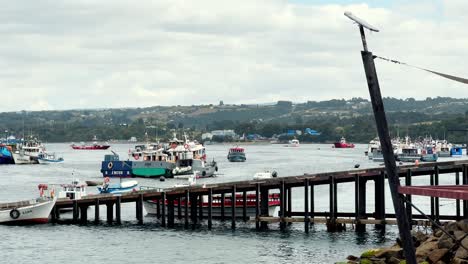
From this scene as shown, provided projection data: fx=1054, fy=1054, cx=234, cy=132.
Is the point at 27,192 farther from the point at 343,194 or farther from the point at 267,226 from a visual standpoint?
the point at 267,226

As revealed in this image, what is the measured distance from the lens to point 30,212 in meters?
87.9

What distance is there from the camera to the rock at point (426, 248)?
1799 inches

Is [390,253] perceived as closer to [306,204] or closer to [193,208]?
[306,204]

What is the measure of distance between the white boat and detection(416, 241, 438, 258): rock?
155 ft

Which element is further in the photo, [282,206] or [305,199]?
[282,206]

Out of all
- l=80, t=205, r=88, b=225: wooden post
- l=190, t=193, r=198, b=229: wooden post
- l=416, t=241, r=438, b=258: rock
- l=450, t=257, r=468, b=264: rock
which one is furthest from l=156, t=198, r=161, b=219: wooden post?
l=450, t=257, r=468, b=264: rock

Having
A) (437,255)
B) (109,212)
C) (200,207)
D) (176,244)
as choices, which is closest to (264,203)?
(200,207)

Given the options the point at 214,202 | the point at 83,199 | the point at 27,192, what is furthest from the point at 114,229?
the point at 27,192

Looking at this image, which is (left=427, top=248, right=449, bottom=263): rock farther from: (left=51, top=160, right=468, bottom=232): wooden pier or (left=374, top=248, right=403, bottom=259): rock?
(left=51, top=160, right=468, bottom=232): wooden pier

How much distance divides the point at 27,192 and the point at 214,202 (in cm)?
5441

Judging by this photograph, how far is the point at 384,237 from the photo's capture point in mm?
75875

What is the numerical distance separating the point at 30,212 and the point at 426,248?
4880 centimetres

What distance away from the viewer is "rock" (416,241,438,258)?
45.7 m

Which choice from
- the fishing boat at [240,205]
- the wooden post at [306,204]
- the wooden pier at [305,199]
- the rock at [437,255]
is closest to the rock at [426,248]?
the rock at [437,255]
